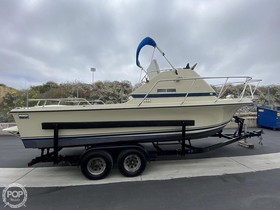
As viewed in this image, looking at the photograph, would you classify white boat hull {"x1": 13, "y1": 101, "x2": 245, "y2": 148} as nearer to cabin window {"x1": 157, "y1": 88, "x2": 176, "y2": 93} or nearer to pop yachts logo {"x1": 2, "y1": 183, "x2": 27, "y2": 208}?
cabin window {"x1": 157, "y1": 88, "x2": 176, "y2": 93}

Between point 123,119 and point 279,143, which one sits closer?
point 123,119

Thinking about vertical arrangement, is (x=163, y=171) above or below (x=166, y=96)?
below

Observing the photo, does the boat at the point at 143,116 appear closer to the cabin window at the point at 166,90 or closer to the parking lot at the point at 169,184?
the cabin window at the point at 166,90

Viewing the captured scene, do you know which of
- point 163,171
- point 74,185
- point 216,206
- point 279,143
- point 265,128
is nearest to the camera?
point 216,206

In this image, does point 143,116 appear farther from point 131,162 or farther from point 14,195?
point 14,195

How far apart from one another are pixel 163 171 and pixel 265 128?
27.8ft

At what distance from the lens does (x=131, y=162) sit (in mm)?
4719

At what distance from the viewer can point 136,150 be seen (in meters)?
4.63

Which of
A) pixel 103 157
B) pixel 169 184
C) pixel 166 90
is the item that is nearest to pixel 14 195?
pixel 103 157

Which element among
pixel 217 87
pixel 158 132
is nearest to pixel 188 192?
pixel 158 132

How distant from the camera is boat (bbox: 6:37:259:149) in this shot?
4547 millimetres

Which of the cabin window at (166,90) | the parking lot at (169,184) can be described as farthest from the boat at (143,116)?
the parking lot at (169,184)

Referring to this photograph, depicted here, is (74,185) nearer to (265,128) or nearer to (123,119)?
(123,119)

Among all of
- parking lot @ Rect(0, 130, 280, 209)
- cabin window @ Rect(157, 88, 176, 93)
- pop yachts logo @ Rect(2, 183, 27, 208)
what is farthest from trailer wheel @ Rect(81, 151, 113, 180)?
cabin window @ Rect(157, 88, 176, 93)
